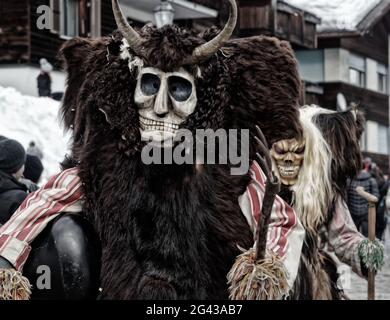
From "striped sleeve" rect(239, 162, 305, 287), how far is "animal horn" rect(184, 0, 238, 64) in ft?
1.62

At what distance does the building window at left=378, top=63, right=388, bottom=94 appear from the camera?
101ft

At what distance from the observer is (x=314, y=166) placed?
16.8 ft

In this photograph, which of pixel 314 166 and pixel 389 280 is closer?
pixel 314 166

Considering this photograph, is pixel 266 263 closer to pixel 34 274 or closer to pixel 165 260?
pixel 165 260

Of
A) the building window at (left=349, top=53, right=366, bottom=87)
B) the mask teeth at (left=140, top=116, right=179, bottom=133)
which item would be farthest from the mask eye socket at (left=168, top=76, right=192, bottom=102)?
the building window at (left=349, top=53, right=366, bottom=87)

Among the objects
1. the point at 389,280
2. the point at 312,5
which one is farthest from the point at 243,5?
the point at 389,280

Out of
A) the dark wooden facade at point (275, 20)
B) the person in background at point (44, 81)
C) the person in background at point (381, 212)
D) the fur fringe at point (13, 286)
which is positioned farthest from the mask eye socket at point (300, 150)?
the dark wooden facade at point (275, 20)

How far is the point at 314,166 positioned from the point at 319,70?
2260 centimetres

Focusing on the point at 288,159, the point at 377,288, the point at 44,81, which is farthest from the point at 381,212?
the point at 288,159

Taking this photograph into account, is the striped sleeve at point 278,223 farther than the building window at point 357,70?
No

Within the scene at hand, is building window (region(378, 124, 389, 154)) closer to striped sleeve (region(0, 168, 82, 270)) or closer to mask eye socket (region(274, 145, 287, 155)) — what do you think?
mask eye socket (region(274, 145, 287, 155))

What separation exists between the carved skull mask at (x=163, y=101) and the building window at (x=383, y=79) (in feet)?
90.2

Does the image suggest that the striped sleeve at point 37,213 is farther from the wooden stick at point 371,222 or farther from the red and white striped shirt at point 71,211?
the wooden stick at point 371,222

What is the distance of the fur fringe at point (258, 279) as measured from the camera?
338 centimetres
